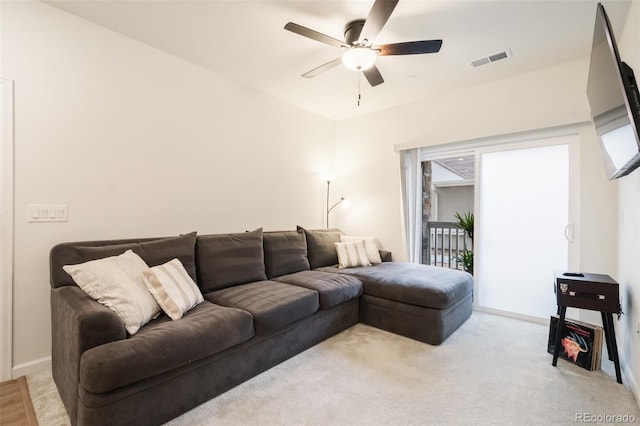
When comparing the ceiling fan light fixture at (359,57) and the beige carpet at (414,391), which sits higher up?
the ceiling fan light fixture at (359,57)

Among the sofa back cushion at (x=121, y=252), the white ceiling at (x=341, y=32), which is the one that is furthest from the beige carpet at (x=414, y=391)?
the white ceiling at (x=341, y=32)

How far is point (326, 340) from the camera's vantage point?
2.70 meters

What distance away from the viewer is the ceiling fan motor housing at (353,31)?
2.27 m

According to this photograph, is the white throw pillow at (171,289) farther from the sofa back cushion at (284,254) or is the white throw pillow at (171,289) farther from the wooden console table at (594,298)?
the wooden console table at (594,298)

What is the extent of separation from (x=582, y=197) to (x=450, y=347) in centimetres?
195

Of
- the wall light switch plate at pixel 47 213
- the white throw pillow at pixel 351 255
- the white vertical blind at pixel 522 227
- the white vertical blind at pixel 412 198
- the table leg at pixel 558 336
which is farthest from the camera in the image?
the white vertical blind at pixel 412 198

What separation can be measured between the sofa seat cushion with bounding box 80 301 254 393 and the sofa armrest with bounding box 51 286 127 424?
6 centimetres

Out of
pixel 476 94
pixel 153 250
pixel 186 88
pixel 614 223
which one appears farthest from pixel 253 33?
pixel 614 223

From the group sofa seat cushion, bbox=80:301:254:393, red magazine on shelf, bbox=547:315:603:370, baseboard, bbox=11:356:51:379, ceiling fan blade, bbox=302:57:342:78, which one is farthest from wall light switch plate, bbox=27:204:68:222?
red magazine on shelf, bbox=547:315:603:370

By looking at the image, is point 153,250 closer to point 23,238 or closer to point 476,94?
point 23,238

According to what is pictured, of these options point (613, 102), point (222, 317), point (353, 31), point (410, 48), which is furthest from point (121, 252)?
point (613, 102)

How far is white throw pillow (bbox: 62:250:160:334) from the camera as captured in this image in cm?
168

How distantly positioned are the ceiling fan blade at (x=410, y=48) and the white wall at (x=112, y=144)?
191cm

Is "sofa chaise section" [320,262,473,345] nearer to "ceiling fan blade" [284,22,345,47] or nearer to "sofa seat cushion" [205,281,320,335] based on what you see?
"sofa seat cushion" [205,281,320,335]
